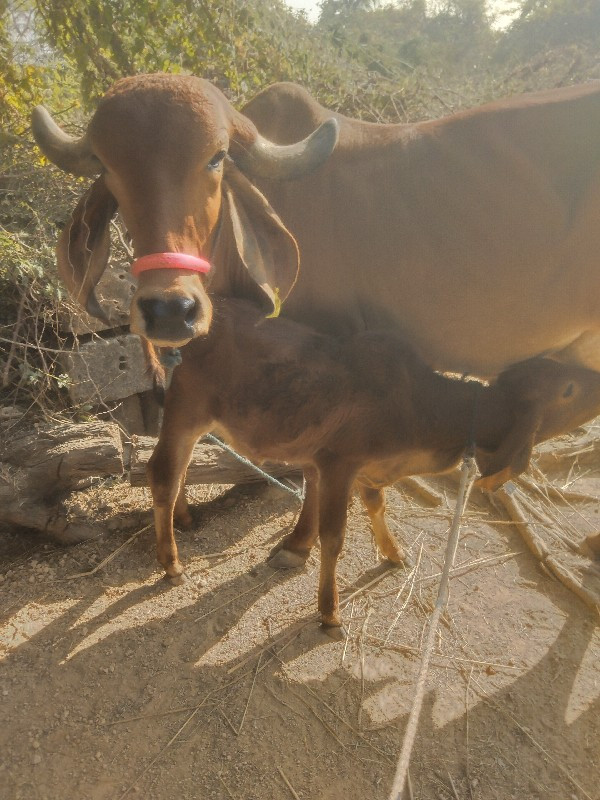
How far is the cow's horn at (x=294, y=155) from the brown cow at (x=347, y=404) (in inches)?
25.3

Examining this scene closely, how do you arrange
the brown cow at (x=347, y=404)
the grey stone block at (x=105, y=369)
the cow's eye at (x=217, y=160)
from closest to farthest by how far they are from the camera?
the cow's eye at (x=217, y=160), the brown cow at (x=347, y=404), the grey stone block at (x=105, y=369)

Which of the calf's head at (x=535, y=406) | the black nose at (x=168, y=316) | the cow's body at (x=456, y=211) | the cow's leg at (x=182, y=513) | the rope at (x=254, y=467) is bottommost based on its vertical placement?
the cow's leg at (x=182, y=513)

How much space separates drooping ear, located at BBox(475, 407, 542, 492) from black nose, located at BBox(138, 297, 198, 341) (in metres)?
1.66

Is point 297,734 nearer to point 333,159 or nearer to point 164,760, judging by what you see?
point 164,760

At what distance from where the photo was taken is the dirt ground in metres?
2.60

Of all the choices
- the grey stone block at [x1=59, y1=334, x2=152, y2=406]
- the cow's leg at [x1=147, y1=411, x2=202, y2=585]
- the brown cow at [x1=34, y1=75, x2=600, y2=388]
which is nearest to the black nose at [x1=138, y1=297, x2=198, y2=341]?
the brown cow at [x1=34, y1=75, x2=600, y2=388]

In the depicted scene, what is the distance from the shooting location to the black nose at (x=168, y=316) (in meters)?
1.96

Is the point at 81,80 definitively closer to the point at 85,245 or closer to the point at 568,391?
the point at 85,245

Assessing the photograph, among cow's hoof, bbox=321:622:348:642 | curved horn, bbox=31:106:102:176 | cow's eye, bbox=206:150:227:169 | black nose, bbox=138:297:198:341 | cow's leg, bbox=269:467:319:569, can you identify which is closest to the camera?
black nose, bbox=138:297:198:341

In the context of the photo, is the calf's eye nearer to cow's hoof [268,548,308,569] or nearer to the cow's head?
the cow's head

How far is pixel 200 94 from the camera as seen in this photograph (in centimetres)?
214

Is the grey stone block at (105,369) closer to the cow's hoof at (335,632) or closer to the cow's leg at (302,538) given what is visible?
the cow's leg at (302,538)

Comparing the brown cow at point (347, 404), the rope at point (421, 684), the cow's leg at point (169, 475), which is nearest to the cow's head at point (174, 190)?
the brown cow at point (347, 404)

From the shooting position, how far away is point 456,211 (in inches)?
106
